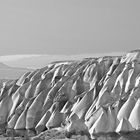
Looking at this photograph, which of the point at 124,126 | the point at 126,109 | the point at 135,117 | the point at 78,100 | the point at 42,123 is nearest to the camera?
the point at 124,126

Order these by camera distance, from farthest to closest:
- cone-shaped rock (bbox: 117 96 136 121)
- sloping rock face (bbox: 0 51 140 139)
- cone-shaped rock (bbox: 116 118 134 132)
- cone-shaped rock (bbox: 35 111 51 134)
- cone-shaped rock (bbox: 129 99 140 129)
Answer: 1. cone-shaped rock (bbox: 35 111 51 134)
2. cone-shaped rock (bbox: 117 96 136 121)
3. sloping rock face (bbox: 0 51 140 139)
4. cone-shaped rock (bbox: 129 99 140 129)
5. cone-shaped rock (bbox: 116 118 134 132)

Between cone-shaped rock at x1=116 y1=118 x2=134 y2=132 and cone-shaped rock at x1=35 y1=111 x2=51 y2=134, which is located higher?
cone-shaped rock at x1=116 y1=118 x2=134 y2=132

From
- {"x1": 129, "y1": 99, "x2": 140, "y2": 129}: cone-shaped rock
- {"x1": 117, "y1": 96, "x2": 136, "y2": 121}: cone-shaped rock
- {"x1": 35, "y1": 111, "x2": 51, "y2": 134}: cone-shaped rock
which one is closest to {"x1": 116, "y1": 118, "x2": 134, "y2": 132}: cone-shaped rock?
{"x1": 129, "y1": 99, "x2": 140, "y2": 129}: cone-shaped rock

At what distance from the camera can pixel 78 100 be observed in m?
67.7


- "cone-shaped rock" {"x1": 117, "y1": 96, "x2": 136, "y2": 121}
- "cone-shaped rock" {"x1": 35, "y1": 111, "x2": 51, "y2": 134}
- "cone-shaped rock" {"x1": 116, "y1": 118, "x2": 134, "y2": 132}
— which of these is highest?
"cone-shaped rock" {"x1": 117, "y1": 96, "x2": 136, "y2": 121}

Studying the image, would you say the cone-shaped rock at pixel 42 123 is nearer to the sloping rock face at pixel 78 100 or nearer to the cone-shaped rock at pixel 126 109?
the sloping rock face at pixel 78 100

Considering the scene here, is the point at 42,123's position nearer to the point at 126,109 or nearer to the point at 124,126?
the point at 126,109

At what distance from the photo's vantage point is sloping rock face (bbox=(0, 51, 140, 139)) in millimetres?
56594

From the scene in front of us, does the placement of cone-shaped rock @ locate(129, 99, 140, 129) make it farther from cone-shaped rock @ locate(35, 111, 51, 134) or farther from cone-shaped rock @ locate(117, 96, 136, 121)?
cone-shaped rock @ locate(35, 111, 51, 134)

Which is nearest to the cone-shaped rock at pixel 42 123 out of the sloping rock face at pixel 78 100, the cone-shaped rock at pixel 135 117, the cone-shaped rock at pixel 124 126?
the sloping rock face at pixel 78 100

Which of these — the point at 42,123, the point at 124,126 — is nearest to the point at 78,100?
the point at 42,123

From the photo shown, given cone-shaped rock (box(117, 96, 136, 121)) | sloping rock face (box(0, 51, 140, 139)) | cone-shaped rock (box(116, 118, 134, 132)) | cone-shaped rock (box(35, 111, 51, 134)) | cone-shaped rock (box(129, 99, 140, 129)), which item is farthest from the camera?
cone-shaped rock (box(35, 111, 51, 134))

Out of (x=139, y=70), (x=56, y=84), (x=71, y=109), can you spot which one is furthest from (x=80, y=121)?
(x=56, y=84)

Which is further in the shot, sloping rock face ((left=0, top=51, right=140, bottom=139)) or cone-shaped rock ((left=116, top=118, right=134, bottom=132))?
sloping rock face ((left=0, top=51, right=140, bottom=139))
